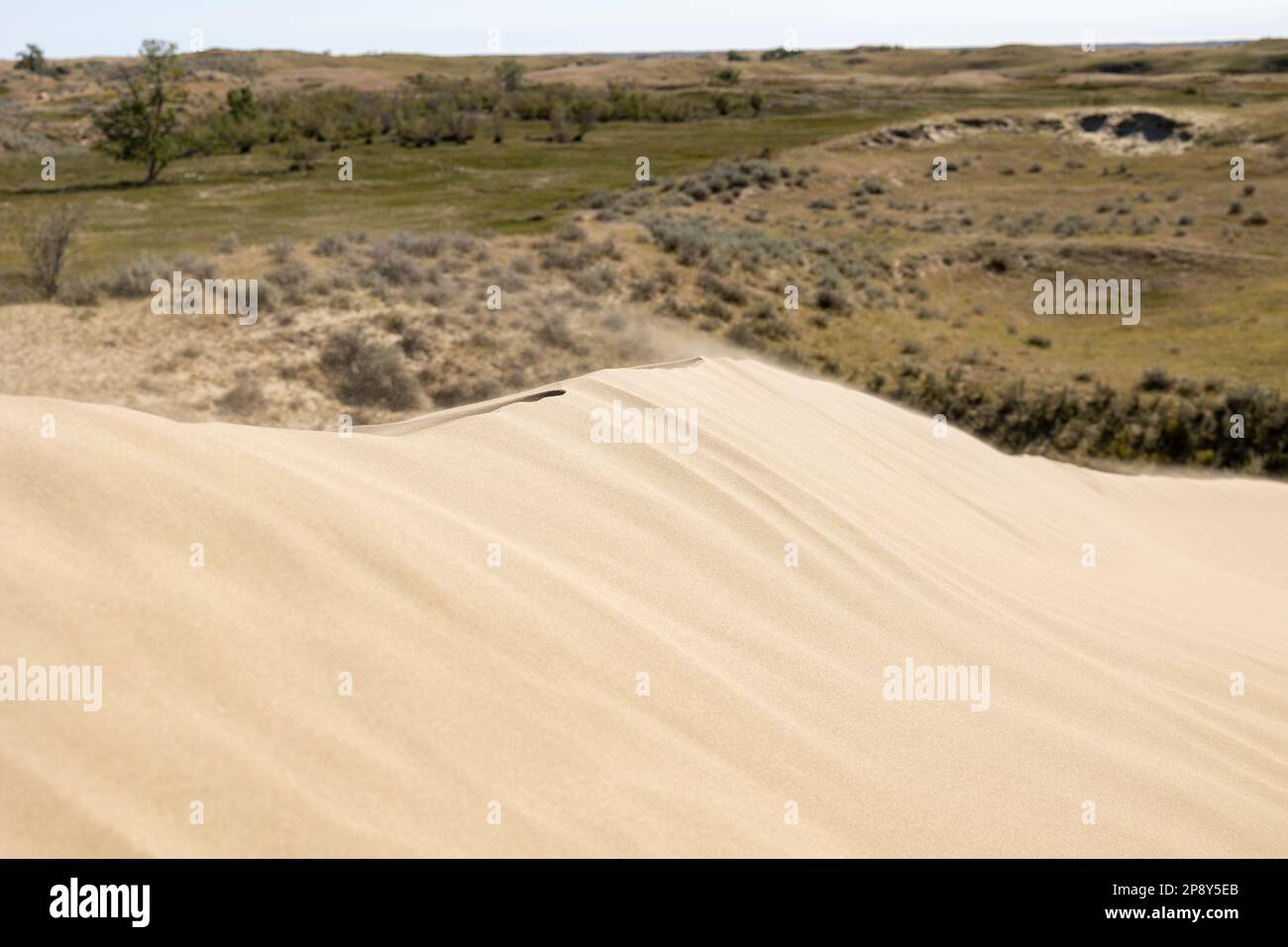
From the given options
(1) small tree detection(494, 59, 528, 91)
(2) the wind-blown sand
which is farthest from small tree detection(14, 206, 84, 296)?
(1) small tree detection(494, 59, 528, 91)

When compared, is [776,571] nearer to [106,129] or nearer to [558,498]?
[558,498]

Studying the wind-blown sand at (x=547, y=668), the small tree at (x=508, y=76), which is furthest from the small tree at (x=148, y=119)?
the small tree at (x=508, y=76)

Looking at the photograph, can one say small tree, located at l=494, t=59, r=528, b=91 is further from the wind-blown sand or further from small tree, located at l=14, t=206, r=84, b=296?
the wind-blown sand

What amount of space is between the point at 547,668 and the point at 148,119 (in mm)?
33774

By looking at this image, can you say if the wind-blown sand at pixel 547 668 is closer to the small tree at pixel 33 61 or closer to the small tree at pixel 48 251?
the small tree at pixel 48 251

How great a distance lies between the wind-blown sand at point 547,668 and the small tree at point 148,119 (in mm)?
31195

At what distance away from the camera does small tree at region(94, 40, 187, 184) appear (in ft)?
101

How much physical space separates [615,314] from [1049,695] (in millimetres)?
13949

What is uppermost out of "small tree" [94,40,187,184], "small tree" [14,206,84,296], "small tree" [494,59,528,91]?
"small tree" [494,59,528,91]

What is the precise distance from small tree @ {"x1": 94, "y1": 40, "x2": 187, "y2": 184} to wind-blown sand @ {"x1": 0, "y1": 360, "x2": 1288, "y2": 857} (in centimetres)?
3120

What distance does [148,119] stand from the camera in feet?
101

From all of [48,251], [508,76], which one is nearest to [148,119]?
[48,251]

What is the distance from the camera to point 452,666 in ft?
8.82

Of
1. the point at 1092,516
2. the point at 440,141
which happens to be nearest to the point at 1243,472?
the point at 1092,516
